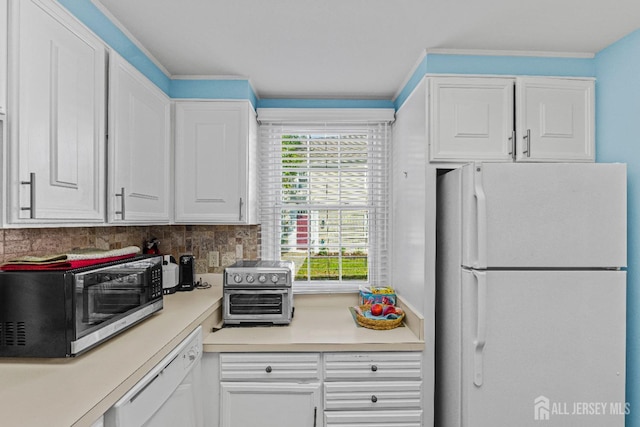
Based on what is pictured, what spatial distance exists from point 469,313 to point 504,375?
315mm

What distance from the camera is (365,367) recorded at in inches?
80.6

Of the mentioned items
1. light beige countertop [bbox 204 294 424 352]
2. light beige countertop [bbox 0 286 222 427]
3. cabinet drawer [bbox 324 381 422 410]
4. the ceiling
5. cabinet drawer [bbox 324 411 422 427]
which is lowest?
cabinet drawer [bbox 324 411 422 427]

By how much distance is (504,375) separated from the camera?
5.72 feet

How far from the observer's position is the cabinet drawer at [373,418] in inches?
80.0

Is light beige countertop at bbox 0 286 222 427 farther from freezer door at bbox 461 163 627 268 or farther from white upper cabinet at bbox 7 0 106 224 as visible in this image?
freezer door at bbox 461 163 627 268

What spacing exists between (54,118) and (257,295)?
142 centimetres

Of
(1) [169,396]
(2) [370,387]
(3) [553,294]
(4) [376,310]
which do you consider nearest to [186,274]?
(1) [169,396]

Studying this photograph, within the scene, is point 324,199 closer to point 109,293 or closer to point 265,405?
point 265,405

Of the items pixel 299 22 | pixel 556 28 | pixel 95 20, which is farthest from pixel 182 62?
pixel 556 28

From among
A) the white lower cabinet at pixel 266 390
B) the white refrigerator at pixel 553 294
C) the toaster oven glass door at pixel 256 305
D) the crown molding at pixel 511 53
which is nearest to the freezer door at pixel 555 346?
the white refrigerator at pixel 553 294

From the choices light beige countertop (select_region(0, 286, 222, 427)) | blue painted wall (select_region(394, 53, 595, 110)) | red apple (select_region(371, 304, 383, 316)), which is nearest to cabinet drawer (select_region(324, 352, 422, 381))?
red apple (select_region(371, 304, 383, 316))

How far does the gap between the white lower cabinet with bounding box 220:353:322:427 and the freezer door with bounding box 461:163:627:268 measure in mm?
1100

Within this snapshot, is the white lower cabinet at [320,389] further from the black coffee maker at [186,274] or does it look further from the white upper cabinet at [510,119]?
the white upper cabinet at [510,119]

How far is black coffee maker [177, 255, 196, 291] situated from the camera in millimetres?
2559
